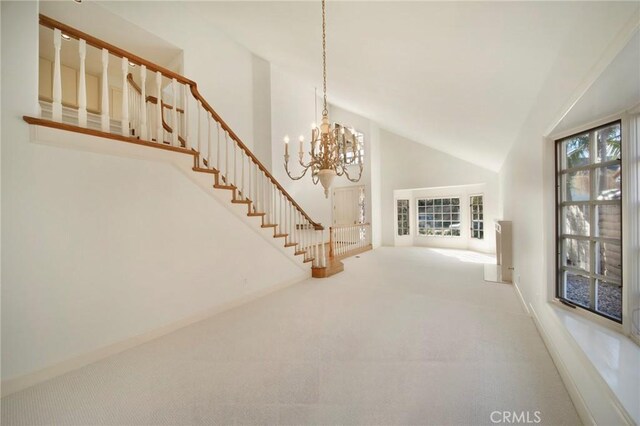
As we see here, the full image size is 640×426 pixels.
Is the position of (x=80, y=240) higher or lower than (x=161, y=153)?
lower

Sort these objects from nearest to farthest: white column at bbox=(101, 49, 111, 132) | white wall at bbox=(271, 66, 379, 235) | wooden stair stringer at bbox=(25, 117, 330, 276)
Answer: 1. wooden stair stringer at bbox=(25, 117, 330, 276)
2. white column at bbox=(101, 49, 111, 132)
3. white wall at bbox=(271, 66, 379, 235)

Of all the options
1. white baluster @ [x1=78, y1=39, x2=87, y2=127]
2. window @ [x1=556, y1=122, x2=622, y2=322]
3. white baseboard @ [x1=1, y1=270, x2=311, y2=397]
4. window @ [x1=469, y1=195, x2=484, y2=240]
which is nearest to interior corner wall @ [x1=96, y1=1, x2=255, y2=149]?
white baluster @ [x1=78, y1=39, x2=87, y2=127]

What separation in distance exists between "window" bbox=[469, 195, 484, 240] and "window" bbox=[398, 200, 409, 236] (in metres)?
1.88

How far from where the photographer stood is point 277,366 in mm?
1849

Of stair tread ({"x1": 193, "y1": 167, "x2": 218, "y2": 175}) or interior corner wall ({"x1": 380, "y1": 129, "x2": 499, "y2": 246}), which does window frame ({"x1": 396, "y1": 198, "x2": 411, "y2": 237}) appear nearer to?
interior corner wall ({"x1": 380, "y1": 129, "x2": 499, "y2": 246})

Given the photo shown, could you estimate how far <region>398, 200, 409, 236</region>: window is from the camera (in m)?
8.19

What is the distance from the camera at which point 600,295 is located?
64.4 inches

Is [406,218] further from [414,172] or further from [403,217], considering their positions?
[414,172]

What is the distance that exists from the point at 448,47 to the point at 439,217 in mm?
6558

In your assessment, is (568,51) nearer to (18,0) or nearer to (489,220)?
(18,0)

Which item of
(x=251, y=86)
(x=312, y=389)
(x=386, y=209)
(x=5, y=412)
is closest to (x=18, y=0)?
(x=5, y=412)

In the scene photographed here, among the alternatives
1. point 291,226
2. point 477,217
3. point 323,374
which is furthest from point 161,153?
point 477,217

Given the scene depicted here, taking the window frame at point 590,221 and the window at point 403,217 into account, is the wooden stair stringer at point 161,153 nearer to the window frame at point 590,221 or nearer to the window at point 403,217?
the window frame at point 590,221

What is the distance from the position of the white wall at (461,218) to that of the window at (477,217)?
0.10 metres
